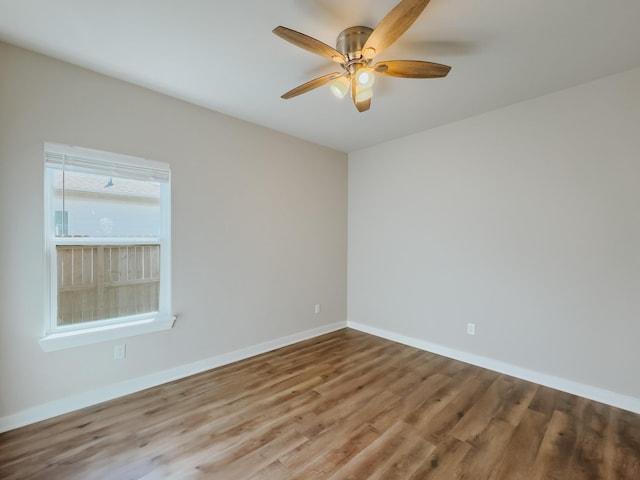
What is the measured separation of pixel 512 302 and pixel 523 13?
236cm

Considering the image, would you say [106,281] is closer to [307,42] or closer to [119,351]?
[119,351]

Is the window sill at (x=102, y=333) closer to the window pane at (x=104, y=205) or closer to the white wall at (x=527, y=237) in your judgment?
the window pane at (x=104, y=205)

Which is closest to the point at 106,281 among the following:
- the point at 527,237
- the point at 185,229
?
the point at 185,229

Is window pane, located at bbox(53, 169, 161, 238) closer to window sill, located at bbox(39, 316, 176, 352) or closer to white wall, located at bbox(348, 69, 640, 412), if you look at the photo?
window sill, located at bbox(39, 316, 176, 352)

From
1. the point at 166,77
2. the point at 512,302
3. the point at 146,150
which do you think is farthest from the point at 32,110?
the point at 512,302

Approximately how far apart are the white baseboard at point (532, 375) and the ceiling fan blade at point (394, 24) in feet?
9.98

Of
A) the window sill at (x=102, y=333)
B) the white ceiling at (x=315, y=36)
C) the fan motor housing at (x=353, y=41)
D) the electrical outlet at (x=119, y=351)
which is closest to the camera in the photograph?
the white ceiling at (x=315, y=36)

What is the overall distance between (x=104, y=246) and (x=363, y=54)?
2.50 m

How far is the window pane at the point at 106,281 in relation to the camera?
2.28 m

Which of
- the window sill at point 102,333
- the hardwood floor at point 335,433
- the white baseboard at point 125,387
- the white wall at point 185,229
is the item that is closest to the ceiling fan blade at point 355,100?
the white wall at point 185,229

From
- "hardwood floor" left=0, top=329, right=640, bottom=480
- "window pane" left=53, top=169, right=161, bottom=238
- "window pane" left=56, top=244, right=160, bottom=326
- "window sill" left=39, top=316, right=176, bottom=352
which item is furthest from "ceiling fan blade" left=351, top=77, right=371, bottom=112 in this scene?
"window sill" left=39, top=316, right=176, bottom=352

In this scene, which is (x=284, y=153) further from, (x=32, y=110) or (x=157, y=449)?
(x=157, y=449)

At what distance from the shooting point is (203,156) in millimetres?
2900

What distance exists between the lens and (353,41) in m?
1.80
